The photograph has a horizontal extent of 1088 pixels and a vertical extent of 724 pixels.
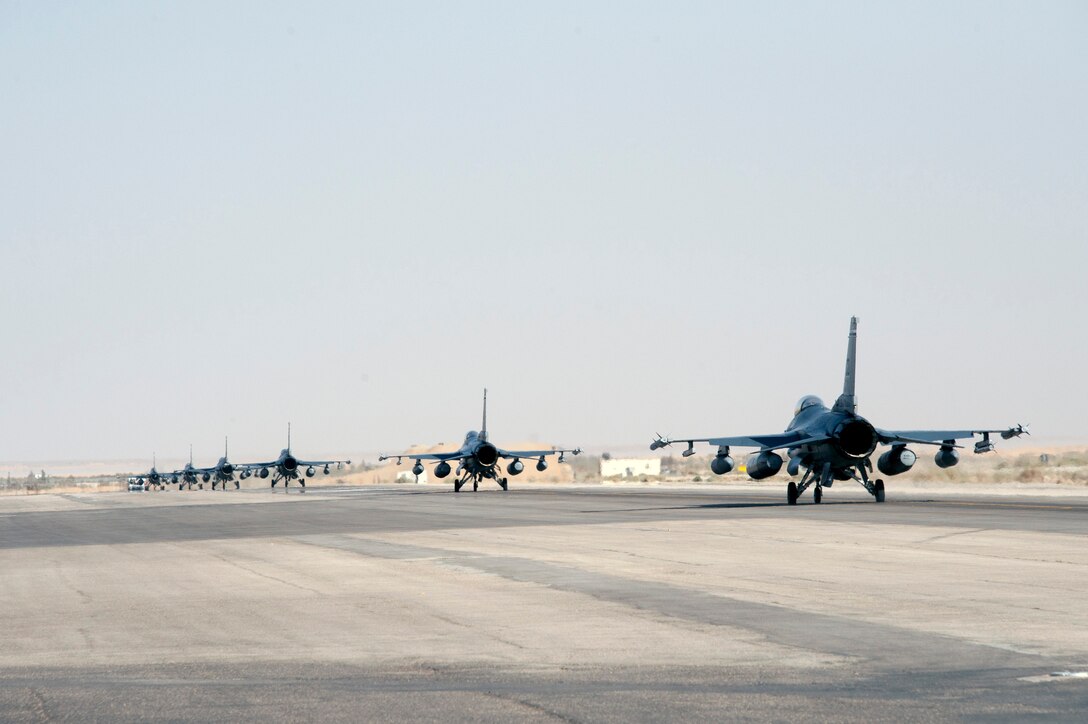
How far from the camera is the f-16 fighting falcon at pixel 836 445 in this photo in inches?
1758

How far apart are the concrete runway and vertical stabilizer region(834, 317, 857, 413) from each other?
1890 centimetres

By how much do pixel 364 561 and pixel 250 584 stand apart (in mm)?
4007

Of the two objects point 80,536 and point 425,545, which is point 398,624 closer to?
point 425,545

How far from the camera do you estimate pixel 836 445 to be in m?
45.1

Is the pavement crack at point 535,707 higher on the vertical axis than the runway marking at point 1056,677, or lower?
lower

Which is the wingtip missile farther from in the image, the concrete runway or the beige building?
the beige building

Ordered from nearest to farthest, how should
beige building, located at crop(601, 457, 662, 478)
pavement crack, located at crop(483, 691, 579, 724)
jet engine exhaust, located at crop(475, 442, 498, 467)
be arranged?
1. pavement crack, located at crop(483, 691, 579, 724)
2. jet engine exhaust, located at crop(475, 442, 498, 467)
3. beige building, located at crop(601, 457, 662, 478)

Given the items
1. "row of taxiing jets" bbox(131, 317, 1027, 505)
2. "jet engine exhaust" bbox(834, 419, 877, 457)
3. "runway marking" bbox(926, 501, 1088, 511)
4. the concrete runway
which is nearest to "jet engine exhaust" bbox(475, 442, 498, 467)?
"row of taxiing jets" bbox(131, 317, 1027, 505)

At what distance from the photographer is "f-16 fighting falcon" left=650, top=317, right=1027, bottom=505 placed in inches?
1758

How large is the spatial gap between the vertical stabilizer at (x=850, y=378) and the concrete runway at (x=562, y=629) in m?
18.9

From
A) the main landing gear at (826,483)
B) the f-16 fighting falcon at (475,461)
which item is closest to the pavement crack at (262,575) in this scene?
the main landing gear at (826,483)

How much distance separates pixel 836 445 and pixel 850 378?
3705 mm

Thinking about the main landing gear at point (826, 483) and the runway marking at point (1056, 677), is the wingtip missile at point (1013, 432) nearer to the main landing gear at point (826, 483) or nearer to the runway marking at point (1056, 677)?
the main landing gear at point (826, 483)

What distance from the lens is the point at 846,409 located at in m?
46.8
